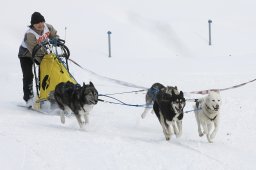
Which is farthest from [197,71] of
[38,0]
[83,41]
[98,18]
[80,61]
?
[38,0]

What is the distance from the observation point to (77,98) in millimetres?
6168

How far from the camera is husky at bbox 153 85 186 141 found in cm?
551

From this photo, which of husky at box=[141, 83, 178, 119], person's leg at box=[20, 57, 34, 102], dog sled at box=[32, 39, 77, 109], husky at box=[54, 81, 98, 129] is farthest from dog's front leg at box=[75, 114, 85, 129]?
person's leg at box=[20, 57, 34, 102]

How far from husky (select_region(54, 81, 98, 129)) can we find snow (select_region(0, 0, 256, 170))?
213mm

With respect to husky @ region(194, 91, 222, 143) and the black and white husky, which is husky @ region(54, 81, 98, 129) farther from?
husky @ region(194, 91, 222, 143)

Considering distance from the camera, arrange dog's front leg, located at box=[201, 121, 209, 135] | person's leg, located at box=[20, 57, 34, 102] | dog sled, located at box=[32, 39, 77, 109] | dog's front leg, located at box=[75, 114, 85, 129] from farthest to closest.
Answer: person's leg, located at box=[20, 57, 34, 102] < dog sled, located at box=[32, 39, 77, 109] < dog's front leg, located at box=[75, 114, 85, 129] < dog's front leg, located at box=[201, 121, 209, 135]

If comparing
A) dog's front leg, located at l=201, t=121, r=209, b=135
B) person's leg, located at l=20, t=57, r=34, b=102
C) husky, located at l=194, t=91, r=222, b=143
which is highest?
person's leg, located at l=20, t=57, r=34, b=102

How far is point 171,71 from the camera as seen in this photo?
11.4 m

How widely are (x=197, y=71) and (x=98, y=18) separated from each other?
8408 millimetres

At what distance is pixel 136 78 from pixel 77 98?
14.6 ft

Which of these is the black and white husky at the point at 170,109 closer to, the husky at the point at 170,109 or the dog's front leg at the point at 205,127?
the husky at the point at 170,109

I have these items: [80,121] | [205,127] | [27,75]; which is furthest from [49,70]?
[205,127]

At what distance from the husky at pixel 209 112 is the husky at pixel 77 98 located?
4.07 feet

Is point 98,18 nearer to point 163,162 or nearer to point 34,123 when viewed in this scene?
point 34,123
